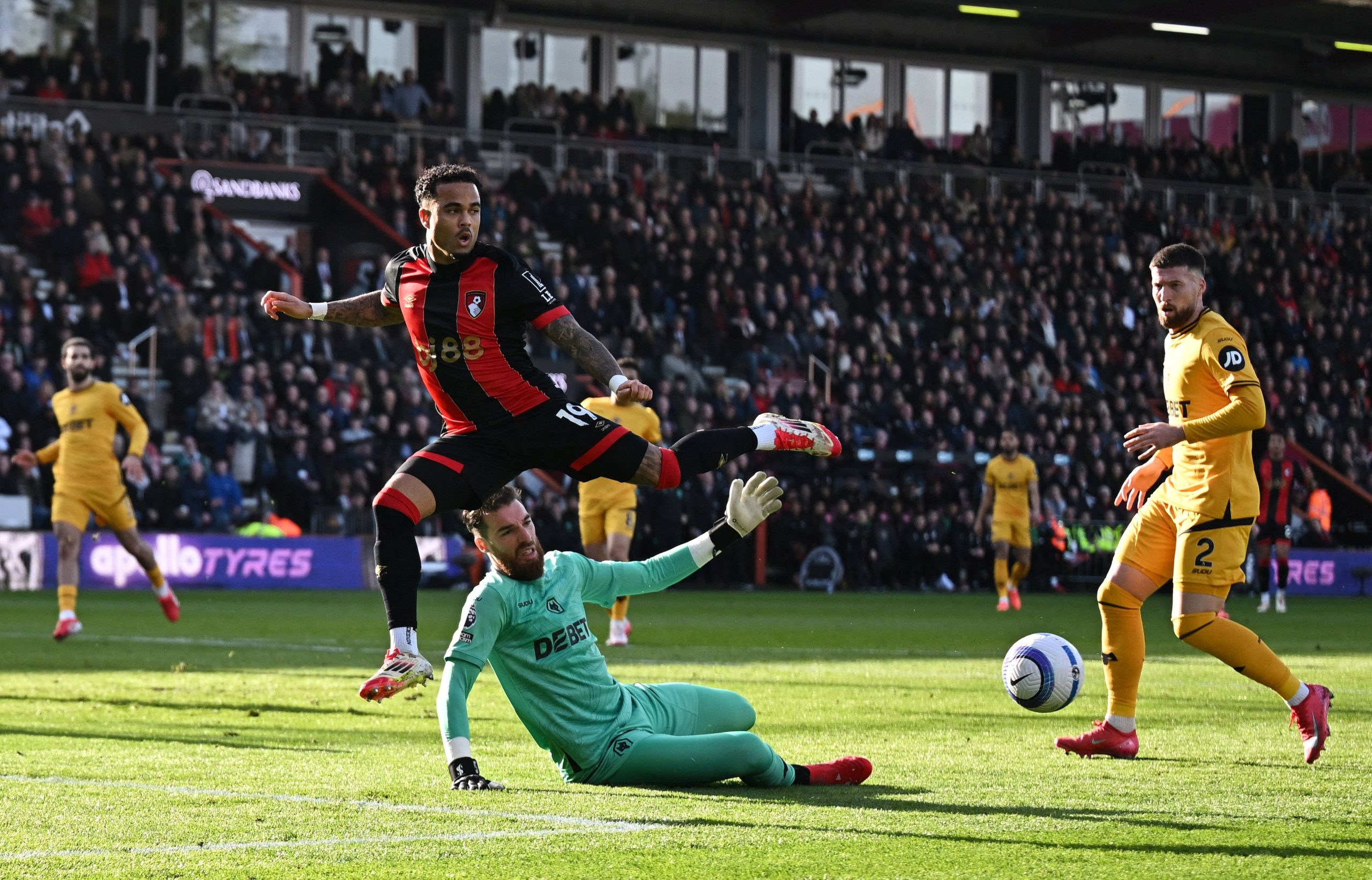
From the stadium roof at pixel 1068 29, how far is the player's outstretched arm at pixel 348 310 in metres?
30.7

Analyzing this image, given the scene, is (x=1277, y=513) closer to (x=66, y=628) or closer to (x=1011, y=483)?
(x=1011, y=483)

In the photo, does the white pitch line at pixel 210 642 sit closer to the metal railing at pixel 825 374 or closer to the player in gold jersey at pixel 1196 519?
the player in gold jersey at pixel 1196 519

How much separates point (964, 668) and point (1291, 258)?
29.5m

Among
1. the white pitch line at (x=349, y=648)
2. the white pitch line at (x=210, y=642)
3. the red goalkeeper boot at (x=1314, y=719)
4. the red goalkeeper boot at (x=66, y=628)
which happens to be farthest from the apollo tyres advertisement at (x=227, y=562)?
the red goalkeeper boot at (x=1314, y=719)

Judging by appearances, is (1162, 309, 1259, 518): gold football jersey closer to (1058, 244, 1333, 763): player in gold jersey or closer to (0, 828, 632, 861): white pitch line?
(1058, 244, 1333, 763): player in gold jersey

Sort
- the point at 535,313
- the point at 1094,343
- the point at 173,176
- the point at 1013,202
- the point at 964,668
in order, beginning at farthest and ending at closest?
the point at 1013,202 < the point at 1094,343 < the point at 173,176 < the point at 964,668 < the point at 535,313

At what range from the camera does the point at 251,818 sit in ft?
19.4

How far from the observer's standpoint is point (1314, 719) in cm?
777

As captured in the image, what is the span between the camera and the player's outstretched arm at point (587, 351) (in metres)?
7.27

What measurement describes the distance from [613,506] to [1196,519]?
27.4 feet

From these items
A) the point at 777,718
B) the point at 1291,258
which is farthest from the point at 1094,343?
the point at 777,718

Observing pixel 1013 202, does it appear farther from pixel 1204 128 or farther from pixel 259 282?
pixel 259 282

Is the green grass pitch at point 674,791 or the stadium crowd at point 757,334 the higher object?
the stadium crowd at point 757,334

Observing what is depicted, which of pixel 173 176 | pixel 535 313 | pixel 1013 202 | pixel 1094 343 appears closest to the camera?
pixel 535 313
